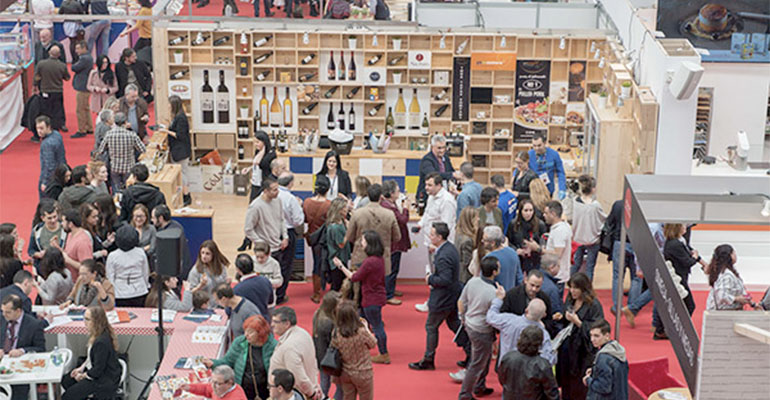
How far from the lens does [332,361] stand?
7566mm

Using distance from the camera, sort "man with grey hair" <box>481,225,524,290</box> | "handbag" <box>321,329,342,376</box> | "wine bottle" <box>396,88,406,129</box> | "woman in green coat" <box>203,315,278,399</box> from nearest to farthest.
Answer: "woman in green coat" <box>203,315,278,399</box>, "handbag" <box>321,329,342,376</box>, "man with grey hair" <box>481,225,524,290</box>, "wine bottle" <box>396,88,406,129</box>

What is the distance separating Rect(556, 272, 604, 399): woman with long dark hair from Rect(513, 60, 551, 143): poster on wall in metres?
6.73

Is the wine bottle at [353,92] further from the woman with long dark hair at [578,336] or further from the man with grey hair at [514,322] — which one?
the woman with long dark hair at [578,336]

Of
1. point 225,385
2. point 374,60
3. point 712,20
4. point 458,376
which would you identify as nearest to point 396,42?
point 374,60

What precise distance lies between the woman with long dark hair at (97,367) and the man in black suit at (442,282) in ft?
8.34

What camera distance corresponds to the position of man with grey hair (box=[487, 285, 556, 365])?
764cm

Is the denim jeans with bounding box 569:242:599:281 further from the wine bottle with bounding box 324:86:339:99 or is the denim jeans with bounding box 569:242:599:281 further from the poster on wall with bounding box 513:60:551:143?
the wine bottle with bounding box 324:86:339:99

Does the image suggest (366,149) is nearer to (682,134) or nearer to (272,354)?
(682,134)

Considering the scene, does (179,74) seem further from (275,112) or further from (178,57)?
(275,112)

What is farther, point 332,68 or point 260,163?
point 332,68

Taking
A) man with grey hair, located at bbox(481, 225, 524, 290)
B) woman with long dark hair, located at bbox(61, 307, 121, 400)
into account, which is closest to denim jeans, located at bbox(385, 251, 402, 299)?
man with grey hair, located at bbox(481, 225, 524, 290)

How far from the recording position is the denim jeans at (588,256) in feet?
34.2

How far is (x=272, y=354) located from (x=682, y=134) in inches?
218

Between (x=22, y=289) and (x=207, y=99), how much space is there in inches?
251
